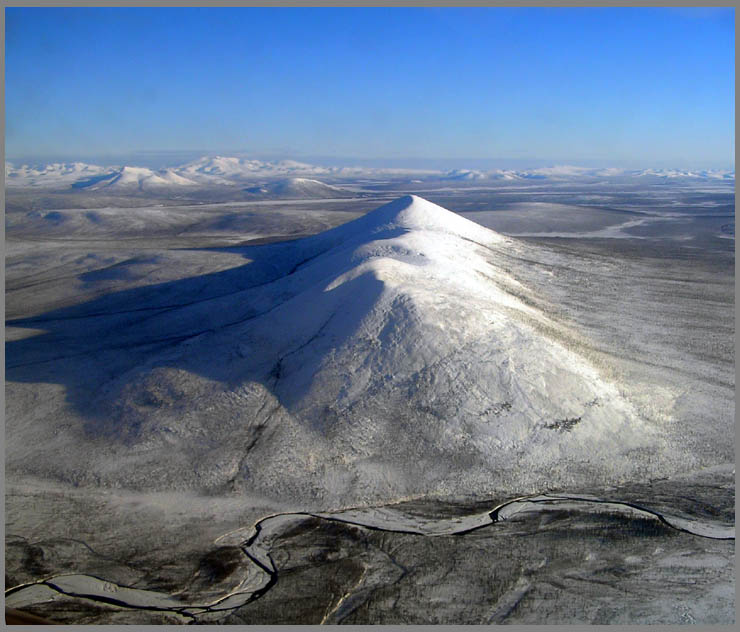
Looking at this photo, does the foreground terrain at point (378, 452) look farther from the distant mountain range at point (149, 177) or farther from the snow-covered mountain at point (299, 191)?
the distant mountain range at point (149, 177)

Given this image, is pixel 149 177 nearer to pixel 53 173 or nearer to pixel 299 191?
pixel 299 191

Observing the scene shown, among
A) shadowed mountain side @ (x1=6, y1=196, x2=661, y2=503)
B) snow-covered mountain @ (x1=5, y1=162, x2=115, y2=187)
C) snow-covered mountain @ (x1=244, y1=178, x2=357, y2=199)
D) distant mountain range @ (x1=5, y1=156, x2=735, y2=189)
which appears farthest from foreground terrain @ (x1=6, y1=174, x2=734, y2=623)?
snow-covered mountain @ (x1=5, y1=162, x2=115, y2=187)

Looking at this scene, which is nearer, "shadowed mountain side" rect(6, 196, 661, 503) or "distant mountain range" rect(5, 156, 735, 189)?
"shadowed mountain side" rect(6, 196, 661, 503)

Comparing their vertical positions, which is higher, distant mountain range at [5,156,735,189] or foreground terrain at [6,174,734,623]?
distant mountain range at [5,156,735,189]

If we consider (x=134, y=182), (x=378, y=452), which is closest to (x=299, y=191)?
(x=134, y=182)

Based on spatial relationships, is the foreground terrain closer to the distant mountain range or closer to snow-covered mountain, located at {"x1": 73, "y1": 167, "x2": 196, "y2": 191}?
the distant mountain range

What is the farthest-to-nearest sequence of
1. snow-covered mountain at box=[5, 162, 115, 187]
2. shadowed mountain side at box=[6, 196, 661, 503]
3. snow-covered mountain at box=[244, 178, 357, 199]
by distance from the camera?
snow-covered mountain at box=[5, 162, 115, 187], snow-covered mountain at box=[244, 178, 357, 199], shadowed mountain side at box=[6, 196, 661, 503]
